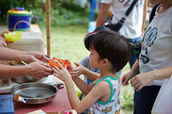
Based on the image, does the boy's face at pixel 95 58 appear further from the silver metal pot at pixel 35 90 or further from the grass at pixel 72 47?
the grass at pixel 72 47

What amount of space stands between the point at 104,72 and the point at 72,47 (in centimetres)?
536

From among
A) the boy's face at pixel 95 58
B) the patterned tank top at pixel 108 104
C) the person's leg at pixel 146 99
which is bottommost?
the person's leg at pixel 146 99

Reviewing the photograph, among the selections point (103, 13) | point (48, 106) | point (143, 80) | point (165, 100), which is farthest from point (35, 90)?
point (103, 13)

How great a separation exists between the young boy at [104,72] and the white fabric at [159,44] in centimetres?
27

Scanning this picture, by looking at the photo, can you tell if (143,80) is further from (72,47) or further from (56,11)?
(56,11)

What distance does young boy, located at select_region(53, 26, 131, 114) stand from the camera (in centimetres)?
142

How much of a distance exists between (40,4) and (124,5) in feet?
26.5

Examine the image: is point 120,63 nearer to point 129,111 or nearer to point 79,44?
point 129,111

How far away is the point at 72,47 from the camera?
6.86 metres

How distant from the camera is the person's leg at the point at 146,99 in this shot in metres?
1.74

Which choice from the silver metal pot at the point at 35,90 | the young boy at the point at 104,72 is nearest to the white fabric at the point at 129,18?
the young boy at the point at 104,72

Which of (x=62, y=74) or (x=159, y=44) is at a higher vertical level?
(x=159, y=44)

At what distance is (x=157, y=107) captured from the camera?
4.78ft

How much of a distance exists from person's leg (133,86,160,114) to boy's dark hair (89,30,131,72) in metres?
0.46
